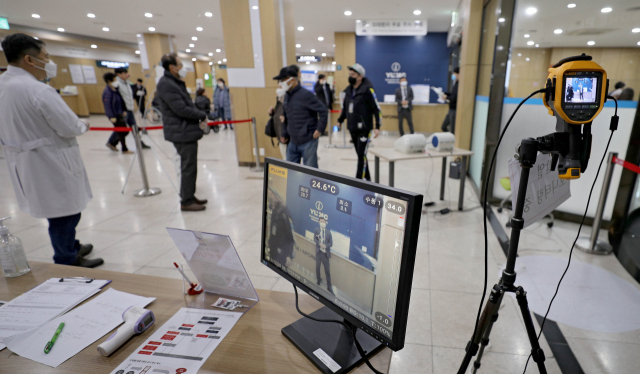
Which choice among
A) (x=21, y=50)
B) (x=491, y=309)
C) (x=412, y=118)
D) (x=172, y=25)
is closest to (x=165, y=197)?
(x=21, y=50)

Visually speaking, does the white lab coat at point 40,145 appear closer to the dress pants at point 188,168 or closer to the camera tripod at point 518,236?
the dress pants at point 188,168

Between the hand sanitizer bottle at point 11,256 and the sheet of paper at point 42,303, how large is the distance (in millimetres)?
158

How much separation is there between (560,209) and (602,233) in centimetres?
42

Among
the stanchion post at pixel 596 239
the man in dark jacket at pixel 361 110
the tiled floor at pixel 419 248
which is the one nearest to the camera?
the tiled floor at pixel 419 248

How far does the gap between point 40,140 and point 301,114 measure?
232 cm

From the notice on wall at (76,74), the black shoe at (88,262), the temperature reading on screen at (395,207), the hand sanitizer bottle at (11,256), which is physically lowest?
the black shoe at (88,262)

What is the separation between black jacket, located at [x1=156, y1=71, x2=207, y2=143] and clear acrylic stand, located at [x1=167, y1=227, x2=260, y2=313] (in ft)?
9.00

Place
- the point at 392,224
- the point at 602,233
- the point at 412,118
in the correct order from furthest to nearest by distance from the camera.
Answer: the point at 412,118
the point at 602,233
the point at 392,224

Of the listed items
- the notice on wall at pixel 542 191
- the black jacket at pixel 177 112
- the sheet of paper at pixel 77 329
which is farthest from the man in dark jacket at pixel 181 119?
the notice on wall at pixel 542 191

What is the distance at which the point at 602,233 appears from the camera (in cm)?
320

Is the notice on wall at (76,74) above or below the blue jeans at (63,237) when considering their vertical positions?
above

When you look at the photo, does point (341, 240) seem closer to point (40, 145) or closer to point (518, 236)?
point (518, 236)

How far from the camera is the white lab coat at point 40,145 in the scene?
6.53 feet

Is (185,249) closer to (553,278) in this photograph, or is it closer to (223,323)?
(223,323)
